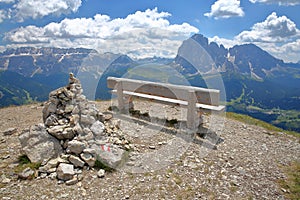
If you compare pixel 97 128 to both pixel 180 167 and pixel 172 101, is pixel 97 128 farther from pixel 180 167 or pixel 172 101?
pixel 172 101

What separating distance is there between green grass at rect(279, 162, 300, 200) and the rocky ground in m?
0.14

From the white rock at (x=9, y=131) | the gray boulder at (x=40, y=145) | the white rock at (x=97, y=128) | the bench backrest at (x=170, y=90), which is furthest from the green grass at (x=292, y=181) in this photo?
the white rock at (x=9, y=131)

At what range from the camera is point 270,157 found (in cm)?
793

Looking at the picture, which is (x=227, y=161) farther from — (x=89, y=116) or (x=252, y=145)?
(x=89, y=116)

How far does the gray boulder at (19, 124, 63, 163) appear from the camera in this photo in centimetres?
675

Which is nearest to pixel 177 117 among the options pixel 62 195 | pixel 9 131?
pixel 62 195

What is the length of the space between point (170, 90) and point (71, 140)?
14.0ft

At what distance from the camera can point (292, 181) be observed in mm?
6543

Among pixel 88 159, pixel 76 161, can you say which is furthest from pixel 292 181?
pixel 76 161

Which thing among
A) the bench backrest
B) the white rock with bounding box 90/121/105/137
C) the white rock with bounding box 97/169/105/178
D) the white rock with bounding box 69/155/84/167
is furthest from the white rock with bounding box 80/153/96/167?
the bench backrest

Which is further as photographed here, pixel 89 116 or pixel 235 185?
pixel 89 116

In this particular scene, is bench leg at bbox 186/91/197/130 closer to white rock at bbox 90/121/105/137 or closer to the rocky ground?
the rocky ground

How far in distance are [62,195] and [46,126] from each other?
8.27ft

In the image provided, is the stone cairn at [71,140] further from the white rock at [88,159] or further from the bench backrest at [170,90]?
the bench backrest at [170,90]
